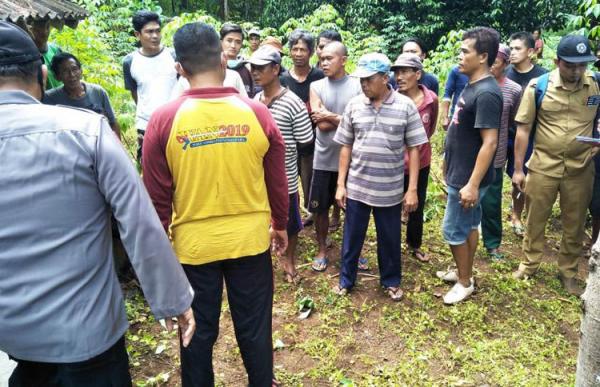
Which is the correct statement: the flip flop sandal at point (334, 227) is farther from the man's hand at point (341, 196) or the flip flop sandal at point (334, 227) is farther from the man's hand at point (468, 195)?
the man's hand at point (468, 195)

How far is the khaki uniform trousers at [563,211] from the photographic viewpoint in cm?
387

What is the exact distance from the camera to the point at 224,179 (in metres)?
2.20

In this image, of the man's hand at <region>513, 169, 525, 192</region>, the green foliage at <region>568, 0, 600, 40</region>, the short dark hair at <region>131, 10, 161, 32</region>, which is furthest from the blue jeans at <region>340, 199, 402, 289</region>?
the short dark hair at <region>131, 10, 161, 32</region>

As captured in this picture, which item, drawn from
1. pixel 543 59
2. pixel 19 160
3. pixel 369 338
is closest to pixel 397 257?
pixel 369 338

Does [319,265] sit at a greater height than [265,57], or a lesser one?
lesser

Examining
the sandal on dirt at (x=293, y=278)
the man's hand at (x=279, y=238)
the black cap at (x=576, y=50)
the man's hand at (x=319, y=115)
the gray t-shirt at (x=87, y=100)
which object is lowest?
the sandal on dirt at (x=293, y=278)

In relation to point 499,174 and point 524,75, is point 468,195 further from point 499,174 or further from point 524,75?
point 524,75

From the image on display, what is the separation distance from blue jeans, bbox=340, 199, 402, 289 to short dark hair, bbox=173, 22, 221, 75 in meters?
1.91

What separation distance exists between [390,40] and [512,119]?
1068cm

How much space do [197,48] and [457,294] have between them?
2.89m

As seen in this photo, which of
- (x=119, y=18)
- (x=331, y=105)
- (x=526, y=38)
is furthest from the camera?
(x=119, y=18)

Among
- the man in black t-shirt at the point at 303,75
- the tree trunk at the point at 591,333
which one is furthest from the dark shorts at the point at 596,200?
the tree trunk at the point at 591,333

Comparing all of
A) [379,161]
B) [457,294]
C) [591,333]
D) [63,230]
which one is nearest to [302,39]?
[379,161]

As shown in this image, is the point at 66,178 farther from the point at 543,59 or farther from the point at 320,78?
the point at 543,59
